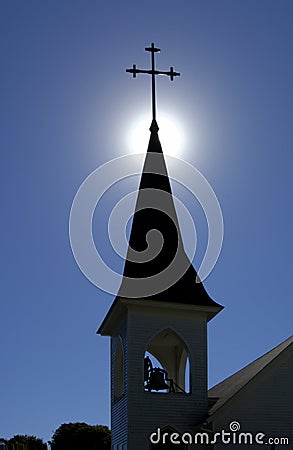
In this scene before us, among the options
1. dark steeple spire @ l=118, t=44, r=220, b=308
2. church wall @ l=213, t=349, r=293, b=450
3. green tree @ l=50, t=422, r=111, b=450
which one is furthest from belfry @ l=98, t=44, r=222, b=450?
green tree @ l=50, t=422, r=111, b=450

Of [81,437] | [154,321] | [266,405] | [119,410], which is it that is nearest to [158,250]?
[154,321]

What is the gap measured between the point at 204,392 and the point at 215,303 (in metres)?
2.39

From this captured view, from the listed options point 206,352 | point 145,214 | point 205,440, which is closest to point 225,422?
point 205,440

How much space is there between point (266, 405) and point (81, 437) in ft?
141

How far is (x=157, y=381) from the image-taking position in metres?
21.4

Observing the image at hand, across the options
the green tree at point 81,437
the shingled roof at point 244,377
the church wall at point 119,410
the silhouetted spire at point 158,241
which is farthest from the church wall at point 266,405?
the green tree at point 81,437

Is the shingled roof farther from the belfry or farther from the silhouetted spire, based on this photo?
the silhouetted spire

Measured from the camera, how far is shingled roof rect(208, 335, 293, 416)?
20594mm

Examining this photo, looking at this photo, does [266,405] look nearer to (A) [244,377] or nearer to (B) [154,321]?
(A) [244,377]

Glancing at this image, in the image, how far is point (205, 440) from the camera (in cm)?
2055

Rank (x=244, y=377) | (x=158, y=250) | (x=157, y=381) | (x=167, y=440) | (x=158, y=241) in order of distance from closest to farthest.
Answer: (x=167, y=440), (x=157, y=381), (x=244, y=377), (x=158, y=250), (x=158, y=241)

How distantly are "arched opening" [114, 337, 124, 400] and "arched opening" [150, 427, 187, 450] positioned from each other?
2.60 meters

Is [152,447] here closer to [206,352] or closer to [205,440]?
[205,440]

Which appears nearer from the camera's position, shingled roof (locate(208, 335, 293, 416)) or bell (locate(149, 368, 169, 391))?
shingled roof (locate(208, 335, 293, 416))
